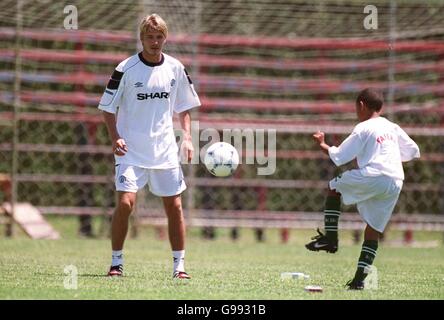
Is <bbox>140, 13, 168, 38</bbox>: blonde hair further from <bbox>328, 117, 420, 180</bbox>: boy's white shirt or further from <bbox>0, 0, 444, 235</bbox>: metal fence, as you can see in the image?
<bbox>0, 0, 444, 235</bbox>: metal fence

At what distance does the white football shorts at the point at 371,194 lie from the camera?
6.55 m

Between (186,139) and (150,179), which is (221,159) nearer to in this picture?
(186,139)

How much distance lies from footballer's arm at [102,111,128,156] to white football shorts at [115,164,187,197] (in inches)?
7.6

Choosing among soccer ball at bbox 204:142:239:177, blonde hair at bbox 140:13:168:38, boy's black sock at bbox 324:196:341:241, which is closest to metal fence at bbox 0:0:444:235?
soccer ball at bbox 204:142:239:177

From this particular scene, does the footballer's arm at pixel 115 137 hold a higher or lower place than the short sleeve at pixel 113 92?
lower

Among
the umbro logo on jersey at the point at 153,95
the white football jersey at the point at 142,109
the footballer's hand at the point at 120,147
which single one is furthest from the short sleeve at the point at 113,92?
the footballer's hand at the point at 120,147

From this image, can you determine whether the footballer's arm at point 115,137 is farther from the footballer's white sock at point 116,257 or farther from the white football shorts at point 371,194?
the white football shorts at point 371,194

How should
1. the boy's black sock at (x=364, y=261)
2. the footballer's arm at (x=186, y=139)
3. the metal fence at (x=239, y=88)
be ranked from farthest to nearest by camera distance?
1. the metal fence at (x=239, y=88)
2. the footballer's arm at (x=186, y=139)
3. the boy's black sock at (x=364, y=261)

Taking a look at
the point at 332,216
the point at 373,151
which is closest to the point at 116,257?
the point at 332,216

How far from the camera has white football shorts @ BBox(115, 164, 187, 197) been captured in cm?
714

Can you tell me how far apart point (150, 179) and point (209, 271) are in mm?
1050

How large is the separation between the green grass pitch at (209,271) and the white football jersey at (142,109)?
0.83 m
